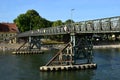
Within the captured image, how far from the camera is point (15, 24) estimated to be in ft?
630

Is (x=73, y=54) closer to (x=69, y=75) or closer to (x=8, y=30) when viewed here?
(x=69, y=75)

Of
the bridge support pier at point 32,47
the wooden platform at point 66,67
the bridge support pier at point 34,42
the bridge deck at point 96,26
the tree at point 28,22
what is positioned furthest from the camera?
the tree at point 28,22

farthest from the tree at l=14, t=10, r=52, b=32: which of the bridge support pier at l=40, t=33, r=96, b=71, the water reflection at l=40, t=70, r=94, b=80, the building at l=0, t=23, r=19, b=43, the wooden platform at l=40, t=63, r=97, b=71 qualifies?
the water reflection at l=40, t=70, r=94, b=80

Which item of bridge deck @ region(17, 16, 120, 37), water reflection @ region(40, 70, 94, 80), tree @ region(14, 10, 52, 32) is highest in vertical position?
tree @ region(14, 10, 52, 32)

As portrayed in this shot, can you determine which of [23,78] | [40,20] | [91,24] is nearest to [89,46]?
[91,24]

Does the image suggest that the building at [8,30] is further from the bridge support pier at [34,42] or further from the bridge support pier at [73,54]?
the bridge support pier at [73,54]

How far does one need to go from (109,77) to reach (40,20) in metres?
134

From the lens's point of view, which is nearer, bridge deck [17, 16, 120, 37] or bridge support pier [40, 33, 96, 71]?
bridge deck [17, 16, 120, 37]

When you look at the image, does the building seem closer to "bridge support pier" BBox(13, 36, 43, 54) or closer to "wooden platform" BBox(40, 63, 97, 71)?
"bridge support pier" BBox(13, 36, 43, 54)

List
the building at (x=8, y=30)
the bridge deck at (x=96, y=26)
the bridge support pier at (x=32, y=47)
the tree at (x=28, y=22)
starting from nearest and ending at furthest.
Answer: the bridge deck at (x=96, y=26) → the bridge support pier at (x=32, y=47) → the tree at (x=28, y=22) → the building at (x=8, y=30)

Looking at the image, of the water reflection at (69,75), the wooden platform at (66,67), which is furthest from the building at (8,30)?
the water reflection at (69,75)

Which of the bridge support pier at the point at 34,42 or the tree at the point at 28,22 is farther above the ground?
the tree at the point at 28,22

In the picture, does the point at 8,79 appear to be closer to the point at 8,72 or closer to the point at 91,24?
the point at 8,72

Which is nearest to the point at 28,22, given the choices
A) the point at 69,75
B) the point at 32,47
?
the point at 32,47
